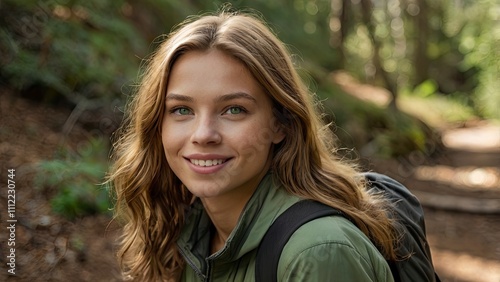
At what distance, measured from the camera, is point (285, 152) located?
209 cm

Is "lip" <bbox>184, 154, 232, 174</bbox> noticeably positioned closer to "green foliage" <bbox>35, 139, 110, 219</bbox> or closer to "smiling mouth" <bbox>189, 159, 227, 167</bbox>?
"smiling mouth" <bbox>189, 159, 227, 167</bbox>

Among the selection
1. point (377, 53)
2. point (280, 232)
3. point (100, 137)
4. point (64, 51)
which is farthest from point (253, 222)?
point (377, 53)

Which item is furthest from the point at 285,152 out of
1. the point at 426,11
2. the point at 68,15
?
the point at 426,11

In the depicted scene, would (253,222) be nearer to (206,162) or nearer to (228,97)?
(206,162)

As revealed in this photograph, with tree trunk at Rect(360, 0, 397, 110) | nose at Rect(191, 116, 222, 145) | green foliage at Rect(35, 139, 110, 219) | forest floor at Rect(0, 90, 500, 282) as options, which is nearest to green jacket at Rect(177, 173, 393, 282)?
nose at Rect(191, 116, 222, 145)

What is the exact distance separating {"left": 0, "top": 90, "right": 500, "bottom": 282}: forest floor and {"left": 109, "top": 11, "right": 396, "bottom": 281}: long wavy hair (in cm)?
154

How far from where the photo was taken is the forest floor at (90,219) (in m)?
3.88

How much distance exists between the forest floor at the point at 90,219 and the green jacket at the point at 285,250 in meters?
1.73

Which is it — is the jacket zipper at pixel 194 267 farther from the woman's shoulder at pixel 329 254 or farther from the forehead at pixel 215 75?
the forehead at pixel 215 75

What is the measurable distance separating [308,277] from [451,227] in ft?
21.9

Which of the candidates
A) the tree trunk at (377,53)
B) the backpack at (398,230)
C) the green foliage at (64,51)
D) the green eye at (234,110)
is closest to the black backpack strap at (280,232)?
the backpack at (398,230)

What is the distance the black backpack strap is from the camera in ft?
5.54

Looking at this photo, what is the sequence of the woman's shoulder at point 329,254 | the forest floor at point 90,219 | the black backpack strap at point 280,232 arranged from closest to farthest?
1. the woman's shoulder at point 329,254
2. the black backpack strap at point 280,232
3. the forest floor at point 90,219

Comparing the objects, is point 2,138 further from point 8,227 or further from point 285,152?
point 285,152
